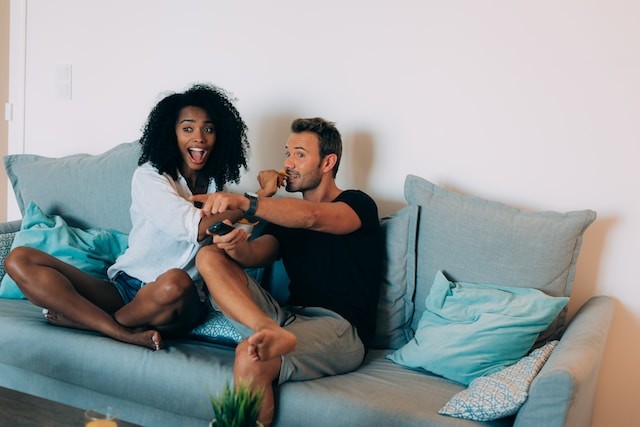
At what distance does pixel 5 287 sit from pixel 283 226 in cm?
111

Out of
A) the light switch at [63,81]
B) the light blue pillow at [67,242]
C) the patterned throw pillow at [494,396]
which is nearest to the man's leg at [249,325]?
the patterned throw pillow at [494,396]

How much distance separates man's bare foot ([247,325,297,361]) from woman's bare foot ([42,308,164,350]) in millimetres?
451

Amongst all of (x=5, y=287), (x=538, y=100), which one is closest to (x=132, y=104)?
(x=5, y=287)

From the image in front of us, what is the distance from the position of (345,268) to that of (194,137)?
70 centimetres

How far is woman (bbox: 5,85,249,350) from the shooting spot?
2242mm

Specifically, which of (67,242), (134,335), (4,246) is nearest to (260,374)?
(134,335)

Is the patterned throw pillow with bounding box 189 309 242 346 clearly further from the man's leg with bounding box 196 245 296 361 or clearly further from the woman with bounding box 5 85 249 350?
the man's leg with bounding box 196 245 296 361

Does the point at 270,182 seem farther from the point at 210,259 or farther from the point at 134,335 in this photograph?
the point at 134,335

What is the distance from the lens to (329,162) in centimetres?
246

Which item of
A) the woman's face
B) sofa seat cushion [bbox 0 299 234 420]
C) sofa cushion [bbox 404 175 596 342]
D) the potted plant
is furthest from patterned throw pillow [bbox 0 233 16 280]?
the potted plant

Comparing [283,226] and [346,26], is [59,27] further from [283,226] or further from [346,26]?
[283,226]

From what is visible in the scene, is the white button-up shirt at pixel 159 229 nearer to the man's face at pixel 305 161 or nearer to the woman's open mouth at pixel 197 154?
the woman's open mouth at pixel 197 154

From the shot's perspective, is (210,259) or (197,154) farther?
(197,154)

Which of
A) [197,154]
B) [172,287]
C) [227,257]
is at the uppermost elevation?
[197,154]
